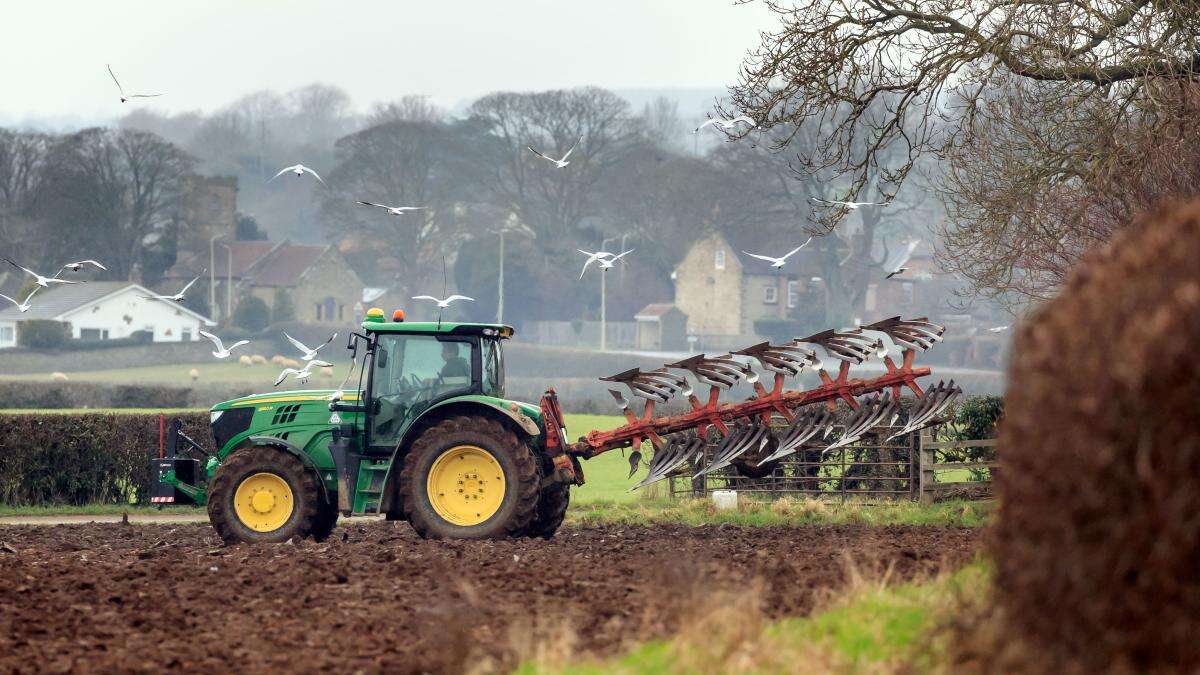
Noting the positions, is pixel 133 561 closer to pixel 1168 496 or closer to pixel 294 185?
pixel 1168 496

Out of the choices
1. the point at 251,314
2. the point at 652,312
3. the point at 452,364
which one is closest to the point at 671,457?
the point at 452,364

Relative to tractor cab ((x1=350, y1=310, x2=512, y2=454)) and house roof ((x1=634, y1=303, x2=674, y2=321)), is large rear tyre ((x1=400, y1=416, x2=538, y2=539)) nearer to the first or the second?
tractor cab ((x1=350, y1=310, x2=512, y2=454))

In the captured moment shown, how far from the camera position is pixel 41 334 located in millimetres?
76250

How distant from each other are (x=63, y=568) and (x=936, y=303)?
86907mm

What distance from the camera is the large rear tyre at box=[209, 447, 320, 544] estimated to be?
15.4 m

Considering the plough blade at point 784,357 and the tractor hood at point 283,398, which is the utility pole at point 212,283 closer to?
the tractor hood at point 283,398

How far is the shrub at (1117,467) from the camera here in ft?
18.6

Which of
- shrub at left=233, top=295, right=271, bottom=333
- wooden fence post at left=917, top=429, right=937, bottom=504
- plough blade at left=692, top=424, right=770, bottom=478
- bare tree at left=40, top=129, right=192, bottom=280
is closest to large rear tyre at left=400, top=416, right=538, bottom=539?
plough blade at left=692, top=424, right=770, bottom=478

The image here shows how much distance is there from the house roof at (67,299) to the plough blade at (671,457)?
217ft

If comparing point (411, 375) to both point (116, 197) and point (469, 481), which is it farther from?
point (116, 197)

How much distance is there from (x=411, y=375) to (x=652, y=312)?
76.2 metres

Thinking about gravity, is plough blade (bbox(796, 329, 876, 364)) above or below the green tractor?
above

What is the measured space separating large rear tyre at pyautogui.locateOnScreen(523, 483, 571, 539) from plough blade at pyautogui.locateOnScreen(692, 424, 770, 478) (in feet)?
5.15

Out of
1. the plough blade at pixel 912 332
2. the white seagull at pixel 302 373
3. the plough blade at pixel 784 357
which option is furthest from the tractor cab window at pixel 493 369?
the white seagull at pixel 302 373
